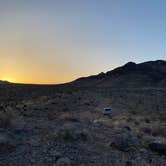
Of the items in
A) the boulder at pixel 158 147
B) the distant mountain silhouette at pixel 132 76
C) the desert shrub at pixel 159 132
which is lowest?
the boulder at pixel 158 147

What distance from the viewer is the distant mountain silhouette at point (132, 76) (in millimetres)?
102225

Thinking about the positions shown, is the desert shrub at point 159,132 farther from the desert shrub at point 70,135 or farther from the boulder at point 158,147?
the desert shrub at point 70,135

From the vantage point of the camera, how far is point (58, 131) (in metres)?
17.4

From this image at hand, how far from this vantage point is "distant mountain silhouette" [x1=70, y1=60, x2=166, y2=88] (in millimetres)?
102225

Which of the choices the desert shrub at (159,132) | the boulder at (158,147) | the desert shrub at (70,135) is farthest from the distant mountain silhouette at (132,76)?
the desert shrub at (70,135)

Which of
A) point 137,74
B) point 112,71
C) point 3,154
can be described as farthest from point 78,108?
point 112,71

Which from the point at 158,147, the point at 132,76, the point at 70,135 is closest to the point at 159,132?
the point at 158,147

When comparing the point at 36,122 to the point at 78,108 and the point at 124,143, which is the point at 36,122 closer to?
the point at 124,143

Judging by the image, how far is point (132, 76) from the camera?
113 metres

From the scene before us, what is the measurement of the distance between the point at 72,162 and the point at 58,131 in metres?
3.29

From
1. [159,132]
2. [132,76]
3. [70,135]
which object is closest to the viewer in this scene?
[70,135]

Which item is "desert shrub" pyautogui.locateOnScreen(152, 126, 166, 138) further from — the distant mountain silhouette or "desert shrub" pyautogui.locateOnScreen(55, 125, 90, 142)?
the distant mountain silhouette

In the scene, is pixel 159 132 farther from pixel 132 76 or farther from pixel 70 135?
pixel 132 76

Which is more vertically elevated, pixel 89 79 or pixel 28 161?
pixel 89 79
